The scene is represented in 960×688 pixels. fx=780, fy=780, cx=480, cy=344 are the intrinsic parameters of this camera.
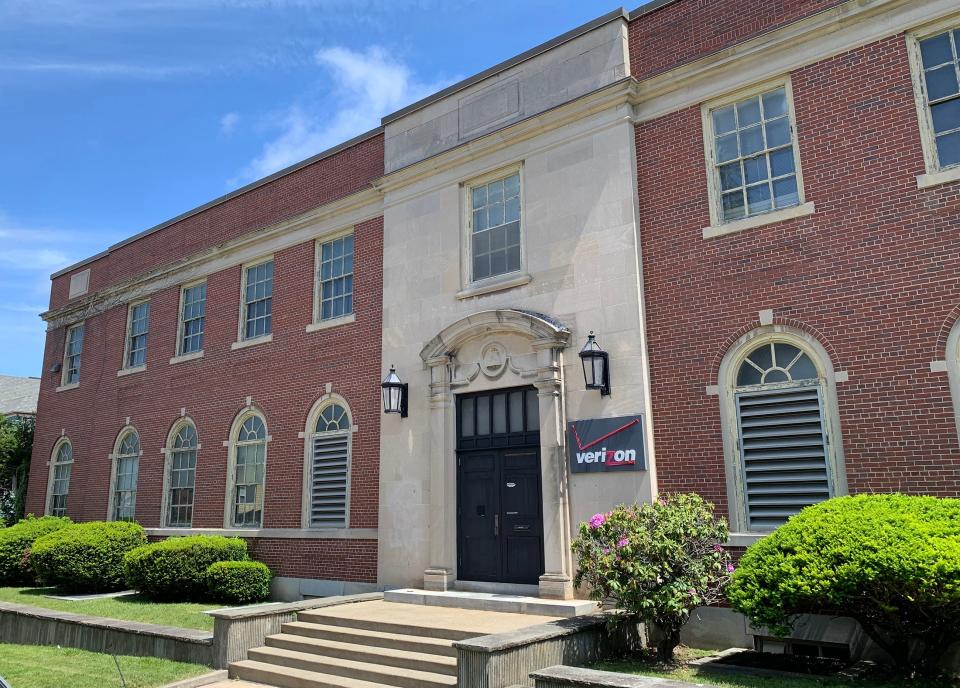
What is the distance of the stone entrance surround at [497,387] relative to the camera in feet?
37.2

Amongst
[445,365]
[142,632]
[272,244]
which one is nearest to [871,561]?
[445,365]

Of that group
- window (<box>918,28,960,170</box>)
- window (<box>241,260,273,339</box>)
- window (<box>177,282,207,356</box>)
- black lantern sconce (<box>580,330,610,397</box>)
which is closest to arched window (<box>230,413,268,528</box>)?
window (<box>241,260,273,339</box>)

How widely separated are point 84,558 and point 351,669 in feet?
31.5

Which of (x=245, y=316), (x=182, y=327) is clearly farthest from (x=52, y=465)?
(x=245, y=316)

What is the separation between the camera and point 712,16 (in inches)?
457

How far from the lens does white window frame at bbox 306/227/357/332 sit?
15.5 meters

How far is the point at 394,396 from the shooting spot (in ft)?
44.3

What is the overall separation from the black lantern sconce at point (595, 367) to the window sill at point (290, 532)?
17.3 feet

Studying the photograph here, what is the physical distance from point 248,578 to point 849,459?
10572 mm

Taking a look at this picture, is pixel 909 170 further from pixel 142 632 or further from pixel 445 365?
pixel 142 632

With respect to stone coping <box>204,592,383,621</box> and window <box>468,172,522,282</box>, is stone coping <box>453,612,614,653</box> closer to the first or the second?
stone coping <box>204,592,383,621</box>

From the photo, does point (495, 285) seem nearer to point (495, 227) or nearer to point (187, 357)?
point (495, 227)

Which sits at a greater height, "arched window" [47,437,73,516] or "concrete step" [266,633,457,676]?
"arched window" [47,437,73,516]

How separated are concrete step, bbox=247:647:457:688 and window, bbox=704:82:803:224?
7.17 m
